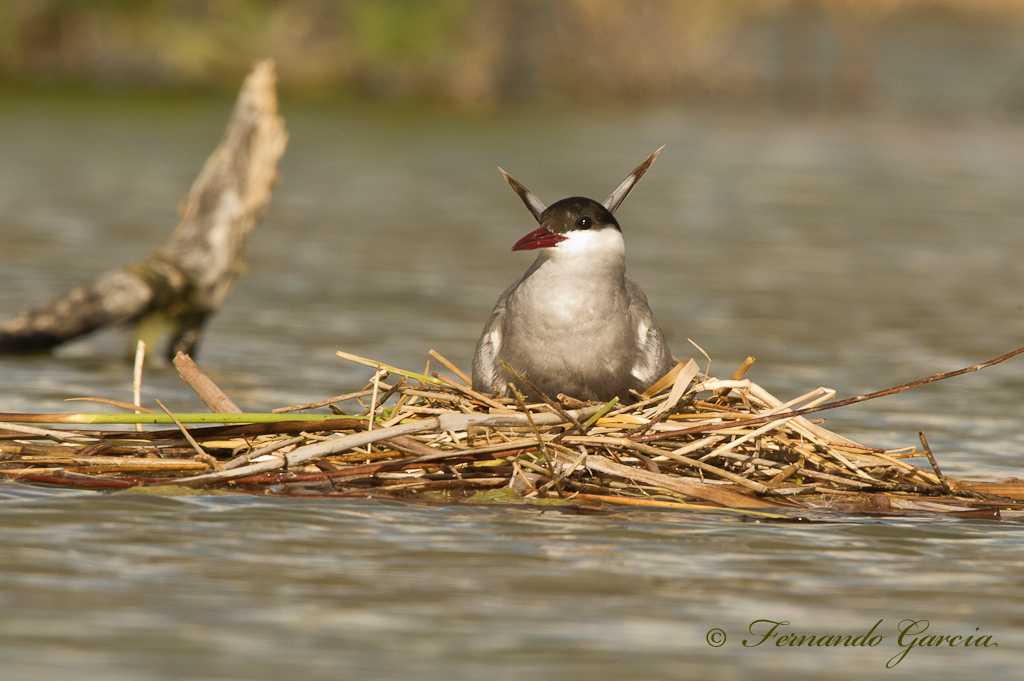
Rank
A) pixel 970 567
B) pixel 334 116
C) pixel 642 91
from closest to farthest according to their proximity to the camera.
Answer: pixel 970 567 → pixel 334 116 → pixel 642 91

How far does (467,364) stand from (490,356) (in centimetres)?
444

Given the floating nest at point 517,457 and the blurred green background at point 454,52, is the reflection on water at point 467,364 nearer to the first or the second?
the floating nest at point 517,457

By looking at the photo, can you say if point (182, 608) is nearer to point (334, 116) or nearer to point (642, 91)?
point (334, 116)

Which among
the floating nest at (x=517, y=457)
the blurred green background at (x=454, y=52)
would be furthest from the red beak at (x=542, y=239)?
the blurred green background at (x=454, y=52)

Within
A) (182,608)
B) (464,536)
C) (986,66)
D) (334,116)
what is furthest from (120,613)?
(986,66)

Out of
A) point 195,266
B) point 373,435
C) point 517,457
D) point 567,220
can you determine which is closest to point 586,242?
point 567,220

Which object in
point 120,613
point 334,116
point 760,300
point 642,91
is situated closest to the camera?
point 120,613

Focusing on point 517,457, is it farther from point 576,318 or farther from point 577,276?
point 577,276

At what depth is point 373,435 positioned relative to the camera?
642 centimetres

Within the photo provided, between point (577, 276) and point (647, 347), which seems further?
point (647, 347)

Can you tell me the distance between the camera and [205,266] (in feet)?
36.1

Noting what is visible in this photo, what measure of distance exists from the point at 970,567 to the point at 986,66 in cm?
5048

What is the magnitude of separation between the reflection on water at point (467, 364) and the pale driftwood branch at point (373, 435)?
0.14 m

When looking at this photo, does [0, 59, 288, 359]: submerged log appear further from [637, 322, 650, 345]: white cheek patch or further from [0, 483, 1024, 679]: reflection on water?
[637, 322, 650, 345]: white cheek patch
